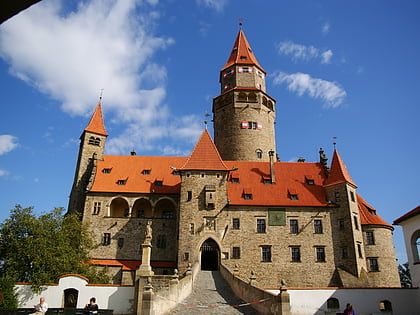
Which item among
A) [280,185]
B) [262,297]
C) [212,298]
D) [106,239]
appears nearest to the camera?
[262,297]

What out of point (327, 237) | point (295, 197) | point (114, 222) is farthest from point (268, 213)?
point (114, 222)

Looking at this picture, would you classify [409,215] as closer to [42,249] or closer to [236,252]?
[236,252]

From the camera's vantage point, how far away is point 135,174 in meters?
36.5

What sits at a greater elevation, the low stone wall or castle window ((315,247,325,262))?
castle window ((315,247,325,262))

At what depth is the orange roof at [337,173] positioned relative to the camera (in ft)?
105

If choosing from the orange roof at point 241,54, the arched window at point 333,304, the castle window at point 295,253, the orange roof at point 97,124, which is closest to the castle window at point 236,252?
the castle window at point 295,253

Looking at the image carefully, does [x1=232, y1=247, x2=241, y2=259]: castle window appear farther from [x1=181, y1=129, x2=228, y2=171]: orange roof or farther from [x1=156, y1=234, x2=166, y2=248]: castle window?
[x1=181, y1=129, x2=228, y2=171]: orange roof

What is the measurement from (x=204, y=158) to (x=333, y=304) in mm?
16333

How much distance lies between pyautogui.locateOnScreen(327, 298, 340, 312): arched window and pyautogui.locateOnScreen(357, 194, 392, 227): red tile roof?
1156 centimetres

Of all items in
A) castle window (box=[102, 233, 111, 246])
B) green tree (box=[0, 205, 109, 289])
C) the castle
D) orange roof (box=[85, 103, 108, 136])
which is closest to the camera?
green tree (box=[0, 205, 109, 289])

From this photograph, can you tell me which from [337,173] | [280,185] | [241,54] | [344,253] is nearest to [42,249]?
[280,185]

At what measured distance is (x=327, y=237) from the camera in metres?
30.1

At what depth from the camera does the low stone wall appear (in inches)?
543

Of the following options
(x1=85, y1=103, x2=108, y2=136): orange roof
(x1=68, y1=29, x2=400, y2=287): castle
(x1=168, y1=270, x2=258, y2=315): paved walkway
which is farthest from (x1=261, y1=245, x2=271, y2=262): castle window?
(x1=85, y1=103, x2=108, y2=136): orange roof
